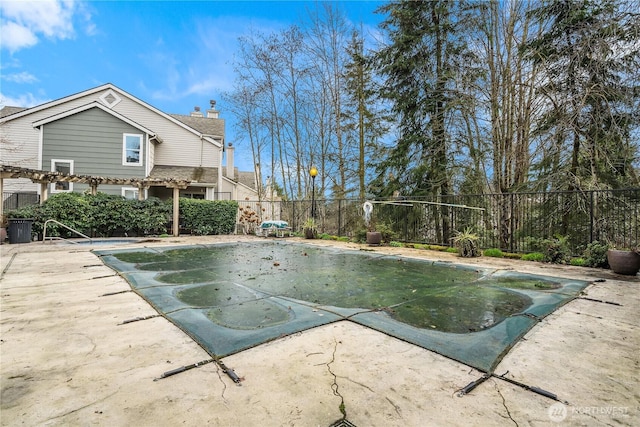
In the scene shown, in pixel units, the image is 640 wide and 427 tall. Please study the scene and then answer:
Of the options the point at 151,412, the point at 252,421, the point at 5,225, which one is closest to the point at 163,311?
the point at 151,412

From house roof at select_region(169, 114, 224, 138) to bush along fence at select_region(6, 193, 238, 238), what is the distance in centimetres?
595

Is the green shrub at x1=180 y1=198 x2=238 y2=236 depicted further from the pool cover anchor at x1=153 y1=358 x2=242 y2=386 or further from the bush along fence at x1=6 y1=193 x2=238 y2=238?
the pool cover anchor at x1=153 y1=358 x2=242 y2=386

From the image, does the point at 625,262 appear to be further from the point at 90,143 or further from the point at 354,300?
the point at 90,143

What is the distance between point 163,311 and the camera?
9.11 ft

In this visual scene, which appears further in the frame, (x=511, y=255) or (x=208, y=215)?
(x=208, y=215)

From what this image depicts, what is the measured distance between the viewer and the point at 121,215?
10734 millimetres

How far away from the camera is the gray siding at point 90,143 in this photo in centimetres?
1218

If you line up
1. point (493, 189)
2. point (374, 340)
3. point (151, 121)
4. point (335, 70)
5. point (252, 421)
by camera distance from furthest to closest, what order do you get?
1. point (151, 121)
2. point (335, 70)
3. point (493, 189)
4. point (374, 340)
5. point (252, 421)

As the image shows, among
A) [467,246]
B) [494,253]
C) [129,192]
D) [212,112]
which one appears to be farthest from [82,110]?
[494,253]

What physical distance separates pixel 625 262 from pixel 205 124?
18187 millimetres

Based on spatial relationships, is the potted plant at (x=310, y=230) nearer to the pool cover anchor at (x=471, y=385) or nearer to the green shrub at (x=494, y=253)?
the green shrub at (x=494, y=253)

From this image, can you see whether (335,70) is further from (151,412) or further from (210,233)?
(151,412)

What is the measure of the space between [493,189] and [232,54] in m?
12.1

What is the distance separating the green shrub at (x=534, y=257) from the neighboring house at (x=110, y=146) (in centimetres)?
1100
